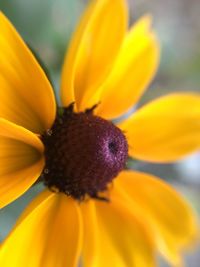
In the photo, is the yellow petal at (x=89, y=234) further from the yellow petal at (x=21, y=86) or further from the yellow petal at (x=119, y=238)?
the yellow petal at (x=21, y=86)

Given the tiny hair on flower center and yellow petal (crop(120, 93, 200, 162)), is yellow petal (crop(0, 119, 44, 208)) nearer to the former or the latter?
the tiny hair on flower center

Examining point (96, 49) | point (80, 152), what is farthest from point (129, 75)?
point (80, 152)

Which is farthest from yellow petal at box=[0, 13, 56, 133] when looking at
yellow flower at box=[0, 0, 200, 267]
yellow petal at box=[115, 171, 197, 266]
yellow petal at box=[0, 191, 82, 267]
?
yellow petal at box=[115, 171, 197, 266]

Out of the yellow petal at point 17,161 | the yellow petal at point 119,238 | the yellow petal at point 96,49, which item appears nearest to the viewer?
the yellow petal at point 17,161

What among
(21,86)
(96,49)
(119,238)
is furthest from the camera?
(119,238)

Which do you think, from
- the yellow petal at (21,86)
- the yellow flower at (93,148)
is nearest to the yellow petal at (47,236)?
the yellow flower at (93,148)

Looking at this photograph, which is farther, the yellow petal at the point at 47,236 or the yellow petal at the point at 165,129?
the yellow petal at the point at 165,129

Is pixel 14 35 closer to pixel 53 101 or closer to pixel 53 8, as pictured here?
pixel 53 101

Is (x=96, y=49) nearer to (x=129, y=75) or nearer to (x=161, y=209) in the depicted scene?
(x=129, y=75)
